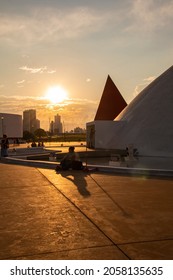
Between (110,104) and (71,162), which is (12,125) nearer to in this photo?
(110,104)

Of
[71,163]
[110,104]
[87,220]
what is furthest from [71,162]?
[110,104]

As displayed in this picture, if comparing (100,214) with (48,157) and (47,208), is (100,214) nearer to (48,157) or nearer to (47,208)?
(47,208)

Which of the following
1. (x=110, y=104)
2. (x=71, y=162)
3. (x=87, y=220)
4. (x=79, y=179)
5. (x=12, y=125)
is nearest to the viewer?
(x=87, y=220)

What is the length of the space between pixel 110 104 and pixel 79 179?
1463 inches

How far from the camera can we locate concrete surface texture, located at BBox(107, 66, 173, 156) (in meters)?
21.8

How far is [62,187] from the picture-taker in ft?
28.2

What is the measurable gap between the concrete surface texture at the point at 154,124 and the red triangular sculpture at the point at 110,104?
18.0m

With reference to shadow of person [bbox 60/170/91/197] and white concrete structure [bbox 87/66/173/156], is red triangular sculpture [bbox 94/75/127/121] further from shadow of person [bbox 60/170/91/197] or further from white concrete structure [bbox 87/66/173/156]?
shadow of person [bbox 60/170/91/197]

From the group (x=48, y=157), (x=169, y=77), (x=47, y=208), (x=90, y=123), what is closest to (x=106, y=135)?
(x=90, y=123)

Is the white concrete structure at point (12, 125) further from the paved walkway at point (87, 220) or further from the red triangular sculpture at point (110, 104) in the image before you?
the paved walkway at point (87, 220)

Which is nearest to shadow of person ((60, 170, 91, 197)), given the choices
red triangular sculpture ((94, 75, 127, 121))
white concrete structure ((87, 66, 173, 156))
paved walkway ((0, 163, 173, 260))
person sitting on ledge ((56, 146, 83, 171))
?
paved walkway ((0, 163, 173, 260))

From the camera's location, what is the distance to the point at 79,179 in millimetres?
9953

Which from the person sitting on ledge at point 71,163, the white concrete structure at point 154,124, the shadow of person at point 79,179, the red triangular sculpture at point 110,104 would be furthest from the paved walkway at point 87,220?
the red triangular sculpture at point 110,104

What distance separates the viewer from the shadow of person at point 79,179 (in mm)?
7950
